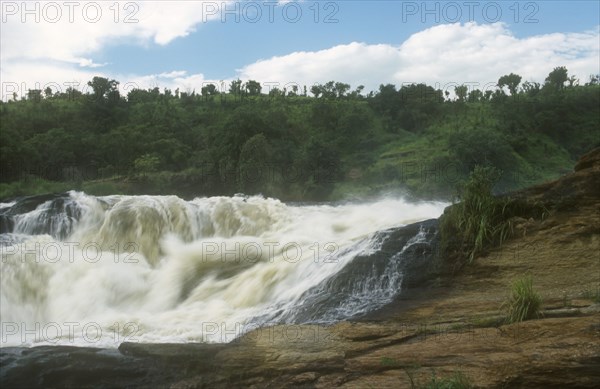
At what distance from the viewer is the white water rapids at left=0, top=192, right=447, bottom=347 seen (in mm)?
8852

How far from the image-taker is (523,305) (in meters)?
5.96

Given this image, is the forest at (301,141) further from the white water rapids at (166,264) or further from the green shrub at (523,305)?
the green shrub at (523,305)

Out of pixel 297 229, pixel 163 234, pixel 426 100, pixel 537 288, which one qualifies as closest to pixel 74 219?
pixel 163 234

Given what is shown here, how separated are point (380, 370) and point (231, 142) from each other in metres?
21.9

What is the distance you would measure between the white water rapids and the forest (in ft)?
26.9

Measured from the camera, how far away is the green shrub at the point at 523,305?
5.91m


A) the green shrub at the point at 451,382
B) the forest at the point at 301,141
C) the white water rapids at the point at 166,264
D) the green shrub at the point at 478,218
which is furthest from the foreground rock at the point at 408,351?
the forest at the point at 301,141

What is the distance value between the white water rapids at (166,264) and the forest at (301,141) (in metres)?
8.21

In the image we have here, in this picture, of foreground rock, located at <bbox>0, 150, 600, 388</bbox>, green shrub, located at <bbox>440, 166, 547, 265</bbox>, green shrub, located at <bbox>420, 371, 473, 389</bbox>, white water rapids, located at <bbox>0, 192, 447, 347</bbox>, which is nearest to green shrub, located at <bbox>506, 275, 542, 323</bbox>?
foreground rock, located at <bbox>0, 150, 600, 388</bbox>

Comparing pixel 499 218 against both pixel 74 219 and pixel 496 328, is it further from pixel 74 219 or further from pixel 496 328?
pixel 74 219

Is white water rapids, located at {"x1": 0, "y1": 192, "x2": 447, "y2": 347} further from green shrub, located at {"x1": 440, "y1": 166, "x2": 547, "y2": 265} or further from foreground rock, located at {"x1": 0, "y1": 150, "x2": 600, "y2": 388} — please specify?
foreground rock, located at {"x1": 0, "y1": 150, "x2": 600, "y2": 388}

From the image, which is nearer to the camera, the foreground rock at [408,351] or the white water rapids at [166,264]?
the foreground rock at [408,351]

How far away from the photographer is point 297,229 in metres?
14.2

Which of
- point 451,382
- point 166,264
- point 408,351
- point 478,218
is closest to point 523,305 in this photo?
point 408,351
